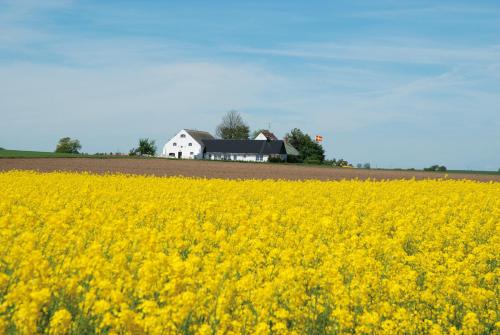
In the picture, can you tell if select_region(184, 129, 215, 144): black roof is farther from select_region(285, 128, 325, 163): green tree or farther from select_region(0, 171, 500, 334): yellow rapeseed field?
select_region(0, 171, 500, 334): yellow rapeseed field

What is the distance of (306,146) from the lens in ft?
363

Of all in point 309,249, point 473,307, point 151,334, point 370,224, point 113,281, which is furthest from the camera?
point 370,224

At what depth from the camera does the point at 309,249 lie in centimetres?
944

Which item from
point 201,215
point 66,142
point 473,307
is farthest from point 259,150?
point 473,307

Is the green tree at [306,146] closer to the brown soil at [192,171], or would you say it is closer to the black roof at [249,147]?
the black roof at [249,147]

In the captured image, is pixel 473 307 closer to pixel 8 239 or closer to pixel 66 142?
pixel 8 239

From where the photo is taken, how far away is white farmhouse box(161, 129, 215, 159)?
111m

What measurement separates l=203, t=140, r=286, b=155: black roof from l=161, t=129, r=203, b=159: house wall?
2.60 meters

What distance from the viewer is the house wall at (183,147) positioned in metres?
111

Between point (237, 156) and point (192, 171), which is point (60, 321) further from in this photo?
point (237, 156)

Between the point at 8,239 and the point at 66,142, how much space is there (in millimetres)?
125587

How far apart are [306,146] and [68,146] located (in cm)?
5484

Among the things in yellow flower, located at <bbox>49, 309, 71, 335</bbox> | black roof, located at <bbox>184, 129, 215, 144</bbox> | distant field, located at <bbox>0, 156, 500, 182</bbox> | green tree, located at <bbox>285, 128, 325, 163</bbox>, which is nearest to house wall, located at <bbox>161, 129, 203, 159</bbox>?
black roof, located at <bbox>184, 129, 215, 144</bbox>

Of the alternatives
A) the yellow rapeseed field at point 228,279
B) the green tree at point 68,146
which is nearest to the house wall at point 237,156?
the green tree at point 68,146
